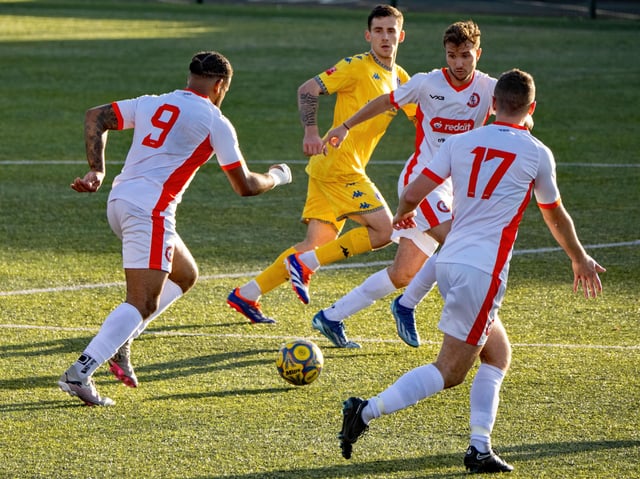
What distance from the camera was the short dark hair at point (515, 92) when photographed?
18.4ft

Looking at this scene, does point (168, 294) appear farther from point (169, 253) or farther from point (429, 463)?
point (429, 463)

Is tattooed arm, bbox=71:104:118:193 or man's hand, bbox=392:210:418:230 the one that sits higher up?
tattooed arm, bbox=71:104:118:193

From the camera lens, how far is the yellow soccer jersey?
855 centimetres

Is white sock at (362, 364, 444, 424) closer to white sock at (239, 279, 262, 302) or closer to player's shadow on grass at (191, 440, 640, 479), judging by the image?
player's shadow on grass at (191, 440, 640, 479)

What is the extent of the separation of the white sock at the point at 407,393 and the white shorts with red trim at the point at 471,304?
8.7 inches

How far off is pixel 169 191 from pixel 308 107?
2.04 meters

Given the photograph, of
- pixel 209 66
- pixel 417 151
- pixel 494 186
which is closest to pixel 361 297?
pixel 417 151

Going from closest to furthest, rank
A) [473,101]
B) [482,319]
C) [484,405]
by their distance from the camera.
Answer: [482,319], [484,405], [473,101]

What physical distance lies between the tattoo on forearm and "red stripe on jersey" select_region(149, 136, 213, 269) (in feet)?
5.73

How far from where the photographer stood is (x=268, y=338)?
26.1 ft

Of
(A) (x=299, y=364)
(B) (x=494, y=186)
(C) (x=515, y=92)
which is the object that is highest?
(C) (x=515, y=92)

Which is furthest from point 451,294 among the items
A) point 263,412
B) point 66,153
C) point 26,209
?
point 66,153

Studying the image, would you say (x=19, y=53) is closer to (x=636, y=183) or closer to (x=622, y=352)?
(x=636, y=183)

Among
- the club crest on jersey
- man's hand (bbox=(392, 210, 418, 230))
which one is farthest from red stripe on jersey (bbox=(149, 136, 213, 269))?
the club crest on jersey
